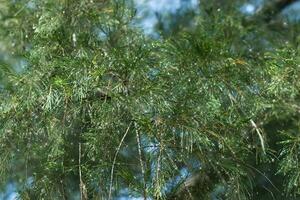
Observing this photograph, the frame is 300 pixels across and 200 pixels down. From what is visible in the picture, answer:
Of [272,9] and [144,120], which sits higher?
[272,9]

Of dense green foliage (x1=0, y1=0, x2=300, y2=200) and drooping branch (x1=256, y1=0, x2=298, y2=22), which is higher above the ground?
drooping branch (x1=256, y1=0, x2=298, y2=22)

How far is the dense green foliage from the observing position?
1.79m

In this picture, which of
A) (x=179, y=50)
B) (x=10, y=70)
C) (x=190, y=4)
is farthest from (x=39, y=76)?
(x=190, y=4)

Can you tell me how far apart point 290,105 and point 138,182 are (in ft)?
2.56

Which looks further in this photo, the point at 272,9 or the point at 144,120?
the point at 272,9

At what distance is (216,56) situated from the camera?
195 cm

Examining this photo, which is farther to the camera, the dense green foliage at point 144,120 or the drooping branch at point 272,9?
the drooping branch at point 272,9

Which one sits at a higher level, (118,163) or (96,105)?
(96,105)

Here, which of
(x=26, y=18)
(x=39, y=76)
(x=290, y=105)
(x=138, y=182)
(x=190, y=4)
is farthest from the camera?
(x=190, y=4)

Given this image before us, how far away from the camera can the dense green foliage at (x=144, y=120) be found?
70.4 inches

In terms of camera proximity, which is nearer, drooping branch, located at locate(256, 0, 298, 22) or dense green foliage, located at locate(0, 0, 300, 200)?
dense green foliage, located at locate(0, 0, 300, 200)

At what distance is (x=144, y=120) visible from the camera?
1.74 meters

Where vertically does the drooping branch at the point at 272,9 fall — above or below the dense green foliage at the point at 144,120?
above

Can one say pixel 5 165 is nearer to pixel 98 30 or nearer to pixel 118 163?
pixel 118 163
